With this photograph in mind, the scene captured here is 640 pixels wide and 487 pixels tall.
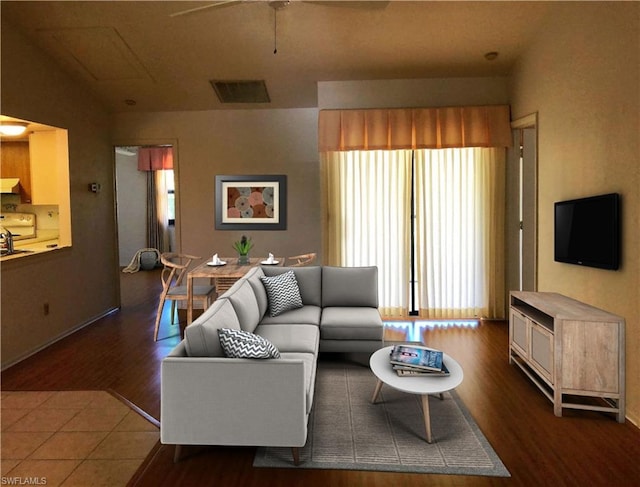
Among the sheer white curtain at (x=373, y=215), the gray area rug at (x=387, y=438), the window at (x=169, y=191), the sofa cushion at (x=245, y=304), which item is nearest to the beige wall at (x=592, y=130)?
the gray area rug at (x=387, y=438)

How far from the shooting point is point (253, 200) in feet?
18.1

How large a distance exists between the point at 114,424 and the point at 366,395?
173 cm

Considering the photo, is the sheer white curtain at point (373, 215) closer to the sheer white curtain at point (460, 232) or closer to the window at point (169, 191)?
the sheer white curtain at point (460, 232)

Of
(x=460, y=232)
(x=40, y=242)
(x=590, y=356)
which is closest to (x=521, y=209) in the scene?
(x=460, y=232)

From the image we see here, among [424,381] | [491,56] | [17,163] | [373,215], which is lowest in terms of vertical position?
[424,381]

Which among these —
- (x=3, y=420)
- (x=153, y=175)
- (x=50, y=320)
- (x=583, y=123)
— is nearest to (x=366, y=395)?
(x=3, y=420)

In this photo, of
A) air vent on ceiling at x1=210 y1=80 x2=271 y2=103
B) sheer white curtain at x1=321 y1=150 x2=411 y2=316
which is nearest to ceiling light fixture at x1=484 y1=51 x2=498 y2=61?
sheer white curtain at x1=321 y1=150 x2=411 y2=316

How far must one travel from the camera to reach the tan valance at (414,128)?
474 cm

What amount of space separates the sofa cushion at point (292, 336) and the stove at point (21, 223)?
4069 millimetres

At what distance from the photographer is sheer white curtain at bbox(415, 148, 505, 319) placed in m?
4.88

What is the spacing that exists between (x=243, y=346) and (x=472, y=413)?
1677 millimetres

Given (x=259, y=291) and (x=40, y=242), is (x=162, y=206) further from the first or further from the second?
(x=259, y=291)

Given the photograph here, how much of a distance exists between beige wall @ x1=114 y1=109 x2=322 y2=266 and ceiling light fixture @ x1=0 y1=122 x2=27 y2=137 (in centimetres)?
128

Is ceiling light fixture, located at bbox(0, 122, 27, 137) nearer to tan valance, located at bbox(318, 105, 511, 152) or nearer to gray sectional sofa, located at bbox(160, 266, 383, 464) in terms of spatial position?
tan valance, located at bbox(318, 105, 511, 152)
